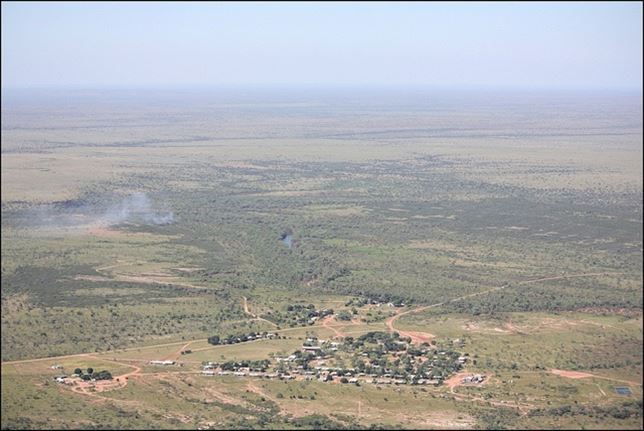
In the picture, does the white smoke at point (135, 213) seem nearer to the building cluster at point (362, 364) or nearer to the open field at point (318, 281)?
the open field at point (318, 281)

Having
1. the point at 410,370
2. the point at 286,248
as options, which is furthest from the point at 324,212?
the point at 410,370

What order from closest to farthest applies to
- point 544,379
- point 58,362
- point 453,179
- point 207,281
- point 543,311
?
point 544,379, point 58,362, point 543,311, point 207,281, point 453,179

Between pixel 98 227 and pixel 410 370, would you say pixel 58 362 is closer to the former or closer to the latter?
pixel 410 370

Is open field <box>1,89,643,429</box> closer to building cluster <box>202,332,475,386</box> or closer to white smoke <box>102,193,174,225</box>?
white smoke <box>102,193,174,225</box>

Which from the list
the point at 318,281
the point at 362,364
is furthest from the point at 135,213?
the point at 362,364

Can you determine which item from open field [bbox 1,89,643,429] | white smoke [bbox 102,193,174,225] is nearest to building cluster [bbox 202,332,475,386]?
open field [bbox 1,89,643,429]

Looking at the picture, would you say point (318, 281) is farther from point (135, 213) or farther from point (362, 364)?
point (135, 213)

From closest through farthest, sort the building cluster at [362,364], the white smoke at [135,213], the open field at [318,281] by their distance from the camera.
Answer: the open field at [318,281]
the building cluster at [362,364]
the white smoke at [135,213]

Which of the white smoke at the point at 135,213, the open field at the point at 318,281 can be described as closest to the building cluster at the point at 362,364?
the open field at the point at 318,281
